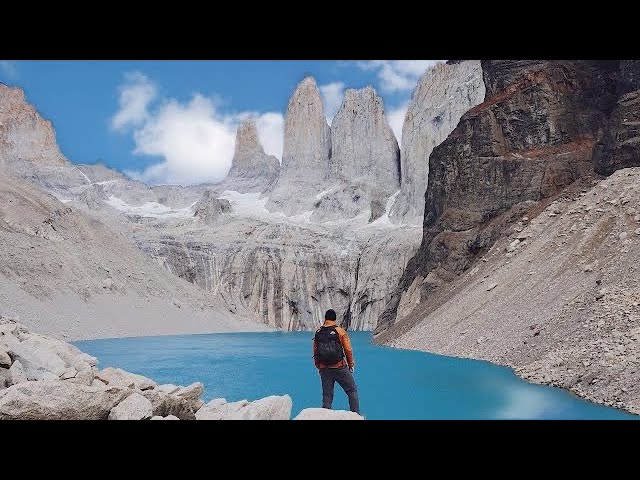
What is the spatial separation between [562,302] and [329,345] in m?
14.4

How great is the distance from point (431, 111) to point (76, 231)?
50283 millimetres

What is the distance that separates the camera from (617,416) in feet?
34.1

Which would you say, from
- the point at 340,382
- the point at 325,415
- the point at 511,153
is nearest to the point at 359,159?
the point at 511,153

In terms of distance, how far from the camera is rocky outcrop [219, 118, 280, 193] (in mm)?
117250

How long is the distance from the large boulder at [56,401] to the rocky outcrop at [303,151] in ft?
298

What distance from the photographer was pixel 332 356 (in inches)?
306

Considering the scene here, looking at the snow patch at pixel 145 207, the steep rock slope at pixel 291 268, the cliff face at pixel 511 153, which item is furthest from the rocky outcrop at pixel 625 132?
the snow patch at pixel 145 207

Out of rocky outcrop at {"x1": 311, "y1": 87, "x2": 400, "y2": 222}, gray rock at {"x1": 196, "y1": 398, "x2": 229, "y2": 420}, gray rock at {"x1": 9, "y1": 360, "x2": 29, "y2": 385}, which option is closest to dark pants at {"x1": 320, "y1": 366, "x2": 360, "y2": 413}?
gray rock at {"x1": 196, "y1": 398, "x2": 229, "y2": 420}

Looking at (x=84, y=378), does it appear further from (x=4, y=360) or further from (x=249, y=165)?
(x=249, y=165)

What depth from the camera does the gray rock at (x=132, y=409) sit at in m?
7.64

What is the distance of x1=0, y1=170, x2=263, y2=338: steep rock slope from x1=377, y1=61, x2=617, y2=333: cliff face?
20.3 metres

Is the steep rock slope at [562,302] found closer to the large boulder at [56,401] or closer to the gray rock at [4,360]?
the large boulder at [56,401]
